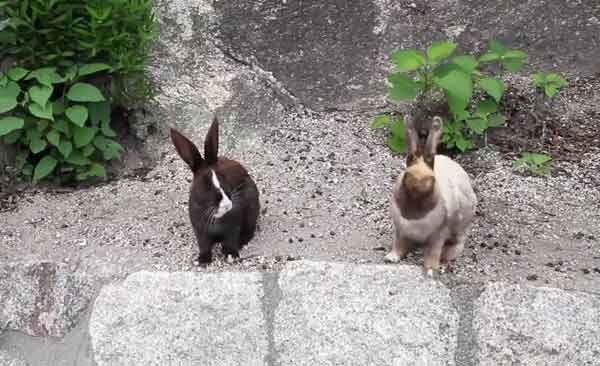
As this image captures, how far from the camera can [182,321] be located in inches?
96.7

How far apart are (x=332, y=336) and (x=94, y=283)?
0.83m

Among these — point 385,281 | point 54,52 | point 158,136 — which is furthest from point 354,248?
point 54,52

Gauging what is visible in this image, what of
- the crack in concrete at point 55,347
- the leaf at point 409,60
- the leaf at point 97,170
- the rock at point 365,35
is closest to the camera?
the crack in concrete at point 55,347

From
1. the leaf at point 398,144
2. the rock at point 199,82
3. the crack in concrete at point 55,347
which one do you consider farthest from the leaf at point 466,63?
the crack in concrete at point 55,347

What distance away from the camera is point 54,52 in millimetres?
2928

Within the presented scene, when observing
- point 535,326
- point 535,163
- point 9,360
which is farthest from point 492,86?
point 9,360

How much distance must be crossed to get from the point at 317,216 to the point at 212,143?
1.91 ft

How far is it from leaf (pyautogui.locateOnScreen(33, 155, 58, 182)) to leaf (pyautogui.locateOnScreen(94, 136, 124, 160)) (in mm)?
181

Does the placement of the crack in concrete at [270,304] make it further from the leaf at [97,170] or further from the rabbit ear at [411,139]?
the leaf at [97,170]

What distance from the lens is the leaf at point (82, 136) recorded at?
2.99 m

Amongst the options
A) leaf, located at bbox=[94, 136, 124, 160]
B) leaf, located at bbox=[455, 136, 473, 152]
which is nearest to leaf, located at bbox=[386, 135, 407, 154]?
leaf, located at bbox=[455, 136, 473, 152]

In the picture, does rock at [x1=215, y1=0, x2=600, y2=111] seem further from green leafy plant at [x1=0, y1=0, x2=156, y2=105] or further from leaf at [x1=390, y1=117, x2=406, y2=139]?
green leafy plant at [x1=0, y1=0, x2=156, y2=105]

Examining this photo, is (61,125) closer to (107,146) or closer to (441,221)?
(107,146)

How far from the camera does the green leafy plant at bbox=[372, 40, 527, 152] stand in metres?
2.69
